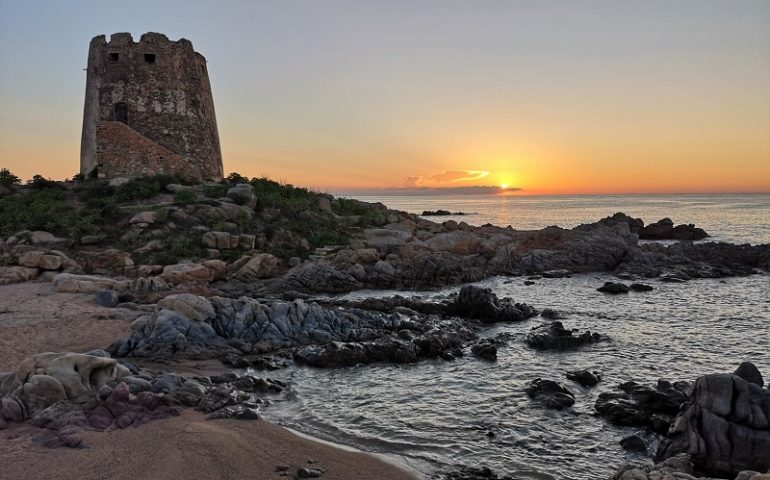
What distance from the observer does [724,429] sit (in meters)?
7.78

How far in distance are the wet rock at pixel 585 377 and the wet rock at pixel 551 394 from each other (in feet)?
2.35

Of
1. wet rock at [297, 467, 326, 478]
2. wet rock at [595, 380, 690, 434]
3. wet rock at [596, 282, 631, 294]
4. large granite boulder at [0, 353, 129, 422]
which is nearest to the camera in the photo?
wet rock at [297, 467, 326, 478]


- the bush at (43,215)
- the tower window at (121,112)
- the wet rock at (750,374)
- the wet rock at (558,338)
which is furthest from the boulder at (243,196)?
the wet rock at (750,374)

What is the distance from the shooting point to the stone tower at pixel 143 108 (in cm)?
3416

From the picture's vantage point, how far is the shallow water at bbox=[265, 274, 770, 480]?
28.4ft

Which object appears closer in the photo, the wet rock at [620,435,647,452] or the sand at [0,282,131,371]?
the wet rock at [620,435,647,452]

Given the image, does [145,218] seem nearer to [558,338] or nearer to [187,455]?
[558,338]

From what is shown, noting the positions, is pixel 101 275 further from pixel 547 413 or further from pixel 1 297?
pixel 547 413

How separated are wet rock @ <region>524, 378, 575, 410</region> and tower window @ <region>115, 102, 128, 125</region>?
33.6 metres

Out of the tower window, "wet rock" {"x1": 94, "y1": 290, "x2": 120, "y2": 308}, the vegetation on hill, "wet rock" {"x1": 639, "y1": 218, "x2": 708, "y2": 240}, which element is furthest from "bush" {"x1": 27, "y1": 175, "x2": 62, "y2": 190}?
"wet rock" {"x1": 639, "y1": 218, "x2": 708, "y2": 240}

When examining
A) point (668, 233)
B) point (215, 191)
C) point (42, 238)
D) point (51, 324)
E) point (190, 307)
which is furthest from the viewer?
point (668, 233)

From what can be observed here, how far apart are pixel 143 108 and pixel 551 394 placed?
3354 centimetres

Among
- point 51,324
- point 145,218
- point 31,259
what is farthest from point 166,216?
point 51,324

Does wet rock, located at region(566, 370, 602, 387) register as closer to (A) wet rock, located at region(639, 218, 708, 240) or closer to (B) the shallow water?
(B) the shallow water
